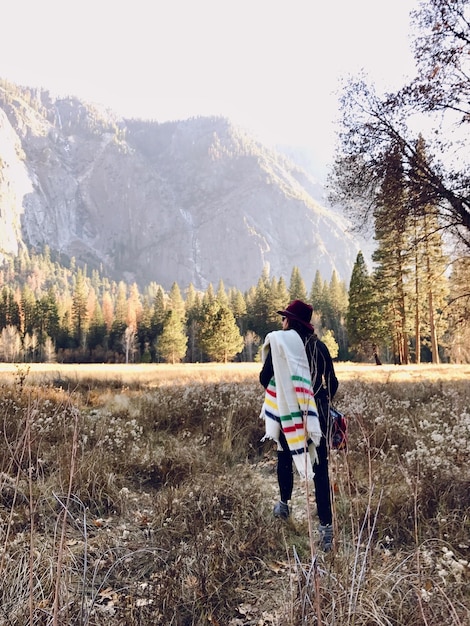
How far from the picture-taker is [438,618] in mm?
2229

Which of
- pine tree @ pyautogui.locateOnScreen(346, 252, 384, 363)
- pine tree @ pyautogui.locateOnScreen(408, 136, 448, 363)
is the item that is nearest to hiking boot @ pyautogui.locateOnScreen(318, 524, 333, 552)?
pine tree @ pyautogui.locateOnScreen(408, 136, 448, 363)

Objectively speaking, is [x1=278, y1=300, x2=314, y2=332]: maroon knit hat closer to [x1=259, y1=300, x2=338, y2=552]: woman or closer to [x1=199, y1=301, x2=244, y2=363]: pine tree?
[x1=259, y1=300, x2=338, y2=552]: woman

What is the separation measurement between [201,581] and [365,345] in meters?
37.3

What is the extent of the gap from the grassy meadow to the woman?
0.50 ft

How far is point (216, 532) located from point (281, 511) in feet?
2.67

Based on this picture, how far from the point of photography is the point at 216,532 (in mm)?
3494

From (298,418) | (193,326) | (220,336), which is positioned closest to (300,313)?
(298,418)

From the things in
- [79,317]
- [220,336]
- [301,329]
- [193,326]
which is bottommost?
[301,329]

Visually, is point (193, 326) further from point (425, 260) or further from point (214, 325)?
point (425, 260)

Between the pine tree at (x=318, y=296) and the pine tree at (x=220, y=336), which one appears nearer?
the pine tree at (x=220, y=336)

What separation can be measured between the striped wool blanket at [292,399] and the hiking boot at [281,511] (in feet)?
1.87

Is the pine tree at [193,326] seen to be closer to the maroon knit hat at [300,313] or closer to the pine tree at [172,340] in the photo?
the pine tree at [172,340]

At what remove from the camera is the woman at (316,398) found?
3670mm

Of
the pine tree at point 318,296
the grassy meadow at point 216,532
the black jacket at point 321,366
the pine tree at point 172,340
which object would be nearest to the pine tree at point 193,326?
the pine tree at point 172,340
